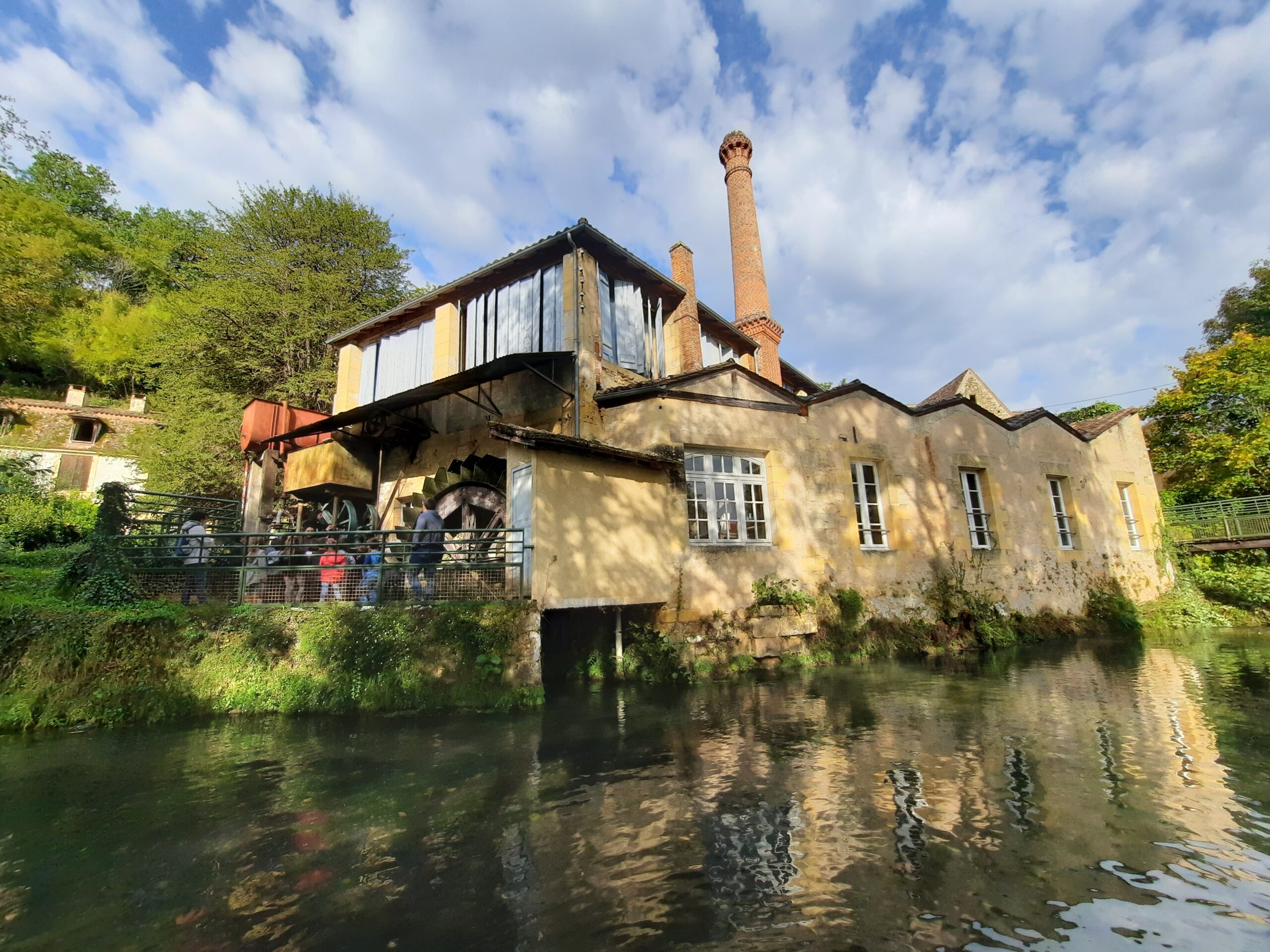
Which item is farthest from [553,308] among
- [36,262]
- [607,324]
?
[36,262]

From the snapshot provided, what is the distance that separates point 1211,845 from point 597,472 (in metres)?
6.91

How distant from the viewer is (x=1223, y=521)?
15.5 m

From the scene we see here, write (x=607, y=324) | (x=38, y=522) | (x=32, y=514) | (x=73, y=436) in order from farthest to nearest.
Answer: (x=73, y=436)
(x=32, y=514)
(x=38, y=522)
(x=607, y=324)

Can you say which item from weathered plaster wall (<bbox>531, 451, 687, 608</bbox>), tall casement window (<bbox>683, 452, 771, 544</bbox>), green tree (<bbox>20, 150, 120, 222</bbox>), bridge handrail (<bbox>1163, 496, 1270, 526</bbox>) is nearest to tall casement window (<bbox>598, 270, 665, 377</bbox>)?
tall casement window (<bbox>683, 452, 771, 544</bbox>)

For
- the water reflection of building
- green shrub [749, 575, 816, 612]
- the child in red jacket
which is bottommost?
the water reflection of building

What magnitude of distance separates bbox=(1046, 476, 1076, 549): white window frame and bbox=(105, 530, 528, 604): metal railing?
13496 mm

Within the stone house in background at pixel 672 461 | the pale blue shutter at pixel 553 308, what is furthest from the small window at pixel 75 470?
the pale blue shutter at pixel 553 308

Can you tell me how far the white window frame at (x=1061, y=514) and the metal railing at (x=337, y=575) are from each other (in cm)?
1350

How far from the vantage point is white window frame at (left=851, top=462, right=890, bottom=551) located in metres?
11.5

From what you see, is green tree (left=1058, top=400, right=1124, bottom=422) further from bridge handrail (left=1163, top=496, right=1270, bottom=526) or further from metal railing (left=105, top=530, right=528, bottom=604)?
metal railing (left=105, top=530, right=528, bottom=604)

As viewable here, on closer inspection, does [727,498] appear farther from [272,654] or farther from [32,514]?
[32,514]

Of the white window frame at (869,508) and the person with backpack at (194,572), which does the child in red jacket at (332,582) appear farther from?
the white window frame at (869,508)

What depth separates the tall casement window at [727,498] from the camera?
986 cm

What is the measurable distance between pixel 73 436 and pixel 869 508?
3339cm
